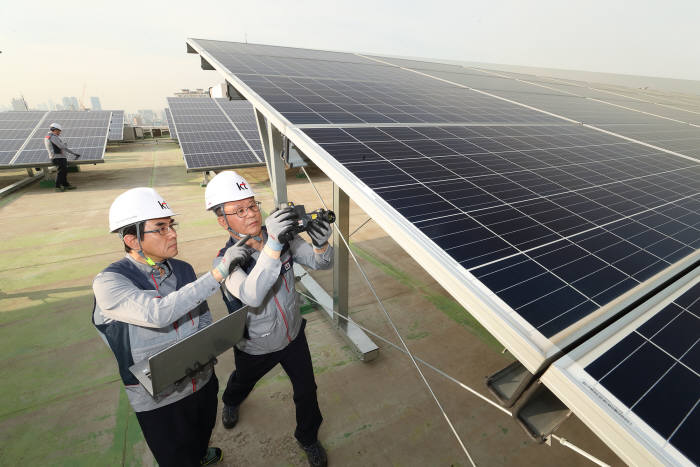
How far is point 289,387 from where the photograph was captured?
153 inches

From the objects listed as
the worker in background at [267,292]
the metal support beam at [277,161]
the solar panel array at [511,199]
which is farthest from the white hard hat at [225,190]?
the metal support beam at [277,161]

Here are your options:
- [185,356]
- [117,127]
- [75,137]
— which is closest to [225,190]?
[185,356]

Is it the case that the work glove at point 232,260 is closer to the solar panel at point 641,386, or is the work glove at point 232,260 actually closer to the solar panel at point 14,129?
the solar panel at point 641,386

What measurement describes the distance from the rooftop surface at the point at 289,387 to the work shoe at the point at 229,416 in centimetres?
8

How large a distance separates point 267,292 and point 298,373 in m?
0.99

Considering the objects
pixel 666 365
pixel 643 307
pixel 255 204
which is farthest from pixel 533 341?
pixel 255 204

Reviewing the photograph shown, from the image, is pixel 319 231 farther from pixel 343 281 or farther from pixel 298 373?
pixel 343 281

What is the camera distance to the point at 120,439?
321 centimetres

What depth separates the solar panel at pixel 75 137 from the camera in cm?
1043

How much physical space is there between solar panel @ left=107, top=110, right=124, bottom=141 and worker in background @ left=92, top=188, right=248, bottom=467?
20078mm

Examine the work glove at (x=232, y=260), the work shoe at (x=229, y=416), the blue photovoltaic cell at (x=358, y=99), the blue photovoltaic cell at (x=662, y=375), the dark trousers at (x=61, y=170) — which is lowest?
the work shoe at (x=229, y=416)

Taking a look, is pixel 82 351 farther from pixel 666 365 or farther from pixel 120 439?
pixel 666 365

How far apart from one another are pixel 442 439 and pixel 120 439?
3549mm

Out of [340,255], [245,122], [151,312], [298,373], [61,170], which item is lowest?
[61,170]
